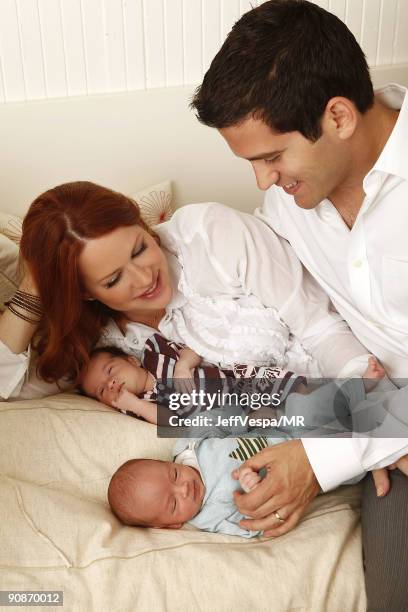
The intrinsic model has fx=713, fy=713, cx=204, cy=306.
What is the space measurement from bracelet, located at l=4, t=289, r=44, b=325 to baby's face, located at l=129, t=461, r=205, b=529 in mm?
516

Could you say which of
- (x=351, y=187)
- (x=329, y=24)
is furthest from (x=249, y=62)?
(x=351, y=187)

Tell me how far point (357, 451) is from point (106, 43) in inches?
61.0

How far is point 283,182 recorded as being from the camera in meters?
1.50

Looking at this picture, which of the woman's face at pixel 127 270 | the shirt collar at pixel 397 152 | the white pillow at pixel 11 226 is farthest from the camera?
the white pillow at pixel 11 226

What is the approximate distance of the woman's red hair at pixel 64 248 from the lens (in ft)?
5.51

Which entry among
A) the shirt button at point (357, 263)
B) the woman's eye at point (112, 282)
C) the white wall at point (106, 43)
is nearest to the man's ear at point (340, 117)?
the shirt button at point (357, 263)

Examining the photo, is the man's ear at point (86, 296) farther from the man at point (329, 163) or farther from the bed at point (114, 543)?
the man at point (329, 163)

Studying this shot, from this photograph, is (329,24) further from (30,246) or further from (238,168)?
(238,168)

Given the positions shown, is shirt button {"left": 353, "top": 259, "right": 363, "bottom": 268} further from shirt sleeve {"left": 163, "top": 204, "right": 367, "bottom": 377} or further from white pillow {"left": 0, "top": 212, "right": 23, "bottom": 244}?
white pillow {"left": 0, "top": 212, "right": 23, "bottom": 244}

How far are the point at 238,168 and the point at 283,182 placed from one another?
3.21 ft

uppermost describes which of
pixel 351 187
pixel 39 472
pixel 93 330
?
pixel 351 187

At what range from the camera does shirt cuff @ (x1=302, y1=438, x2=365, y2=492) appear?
146cm

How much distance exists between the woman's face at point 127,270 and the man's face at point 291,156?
0.37m

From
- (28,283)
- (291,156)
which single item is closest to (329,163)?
(291,156)
